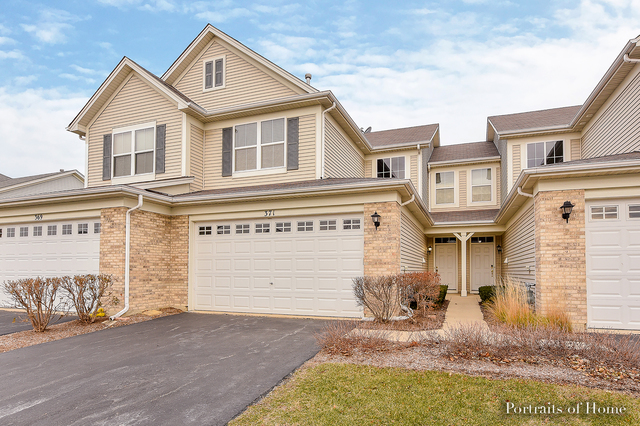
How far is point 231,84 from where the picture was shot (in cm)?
1325

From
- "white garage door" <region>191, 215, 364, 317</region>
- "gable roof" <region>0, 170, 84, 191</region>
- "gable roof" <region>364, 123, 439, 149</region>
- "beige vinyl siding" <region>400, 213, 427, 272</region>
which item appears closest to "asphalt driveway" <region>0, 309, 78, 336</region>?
"white garage door" <region>191, 215, 364, 317</region>

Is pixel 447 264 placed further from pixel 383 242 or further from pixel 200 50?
pixel 200 50

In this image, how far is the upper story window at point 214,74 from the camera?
1346 centimetres

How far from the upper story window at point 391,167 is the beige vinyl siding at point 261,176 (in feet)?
21.7

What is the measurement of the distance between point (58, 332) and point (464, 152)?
17.4m

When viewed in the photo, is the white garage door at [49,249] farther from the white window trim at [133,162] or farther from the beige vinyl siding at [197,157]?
the beige vinyl siding at [197,157]

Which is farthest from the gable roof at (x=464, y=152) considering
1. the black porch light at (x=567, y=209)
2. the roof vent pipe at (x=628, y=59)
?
the black porch light at (x=567, y=209)

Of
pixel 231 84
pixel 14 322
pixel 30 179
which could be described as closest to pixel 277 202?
pixel 231 84

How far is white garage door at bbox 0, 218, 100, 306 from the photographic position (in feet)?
35.2

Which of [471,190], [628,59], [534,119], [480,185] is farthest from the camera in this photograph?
[471,190]

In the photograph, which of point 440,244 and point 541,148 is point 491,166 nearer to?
point 541,148

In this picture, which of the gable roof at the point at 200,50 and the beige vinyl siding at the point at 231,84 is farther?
the beige vinyl siding at the point at 231,84

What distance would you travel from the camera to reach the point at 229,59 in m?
13.4

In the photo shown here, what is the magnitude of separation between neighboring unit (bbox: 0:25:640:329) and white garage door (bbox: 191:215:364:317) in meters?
0.04
